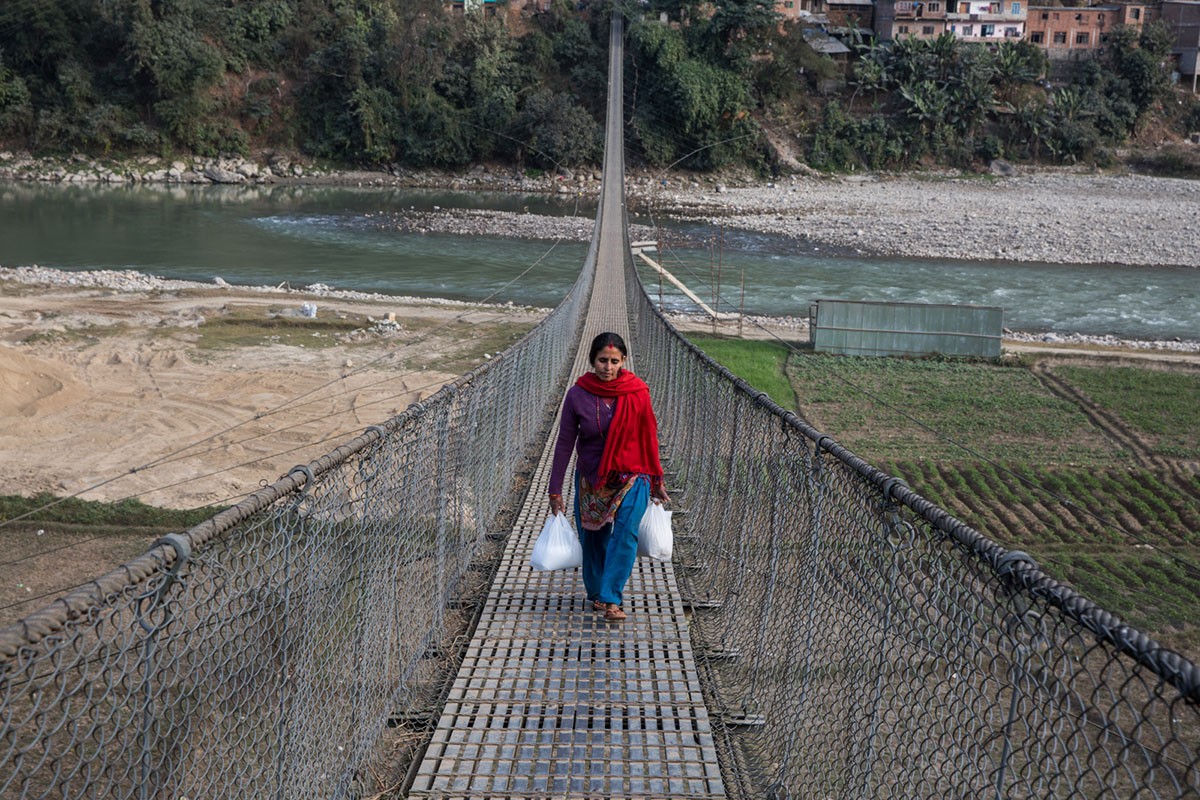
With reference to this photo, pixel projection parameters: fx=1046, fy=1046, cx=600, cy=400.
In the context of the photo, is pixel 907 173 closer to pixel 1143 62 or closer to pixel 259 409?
pixel 1143 62

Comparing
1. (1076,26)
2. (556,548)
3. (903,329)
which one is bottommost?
(903,329)

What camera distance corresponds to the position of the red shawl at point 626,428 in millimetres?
3059

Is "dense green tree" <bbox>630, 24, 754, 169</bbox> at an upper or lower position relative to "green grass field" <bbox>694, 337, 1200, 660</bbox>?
upper

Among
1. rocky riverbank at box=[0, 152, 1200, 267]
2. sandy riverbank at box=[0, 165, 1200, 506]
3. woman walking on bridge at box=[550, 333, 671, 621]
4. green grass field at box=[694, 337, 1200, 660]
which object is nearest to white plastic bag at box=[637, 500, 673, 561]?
woman walking on bridge at box=[550, 333, 671, 621]

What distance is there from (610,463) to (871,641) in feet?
3.08

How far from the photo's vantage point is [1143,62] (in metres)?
37.4

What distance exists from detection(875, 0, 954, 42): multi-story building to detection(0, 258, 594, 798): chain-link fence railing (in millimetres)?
38995

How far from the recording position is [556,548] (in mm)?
3137

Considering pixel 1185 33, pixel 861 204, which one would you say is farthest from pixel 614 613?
pixel 1185 33

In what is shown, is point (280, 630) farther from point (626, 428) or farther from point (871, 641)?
point (871, 641)

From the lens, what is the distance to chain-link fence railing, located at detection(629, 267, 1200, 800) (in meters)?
1.44

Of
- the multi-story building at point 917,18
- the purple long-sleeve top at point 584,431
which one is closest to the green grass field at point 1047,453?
the purple long-sleeve top at point 584,431

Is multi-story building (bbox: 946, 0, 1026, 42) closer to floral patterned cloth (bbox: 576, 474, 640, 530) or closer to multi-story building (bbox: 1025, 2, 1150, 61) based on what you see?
multi-story building (bbox: 1025, 2, 1150, 61)

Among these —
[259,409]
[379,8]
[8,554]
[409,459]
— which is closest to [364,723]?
[409,459]
